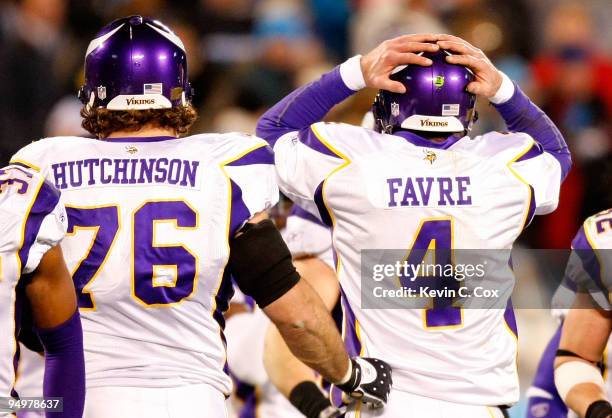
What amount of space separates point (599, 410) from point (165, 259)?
1900 mm

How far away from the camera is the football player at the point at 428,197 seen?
4551 millimetres

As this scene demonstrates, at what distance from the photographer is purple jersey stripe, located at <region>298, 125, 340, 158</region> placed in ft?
15.2

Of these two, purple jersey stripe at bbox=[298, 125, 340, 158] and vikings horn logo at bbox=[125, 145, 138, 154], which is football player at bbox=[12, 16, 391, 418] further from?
purple jersey stripe at bbox=[298, 125, 340, 158]

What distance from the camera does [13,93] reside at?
405 inches

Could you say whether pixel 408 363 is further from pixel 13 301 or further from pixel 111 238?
pixel 13 301

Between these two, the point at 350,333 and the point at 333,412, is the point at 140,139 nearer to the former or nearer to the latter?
the point at 350,333

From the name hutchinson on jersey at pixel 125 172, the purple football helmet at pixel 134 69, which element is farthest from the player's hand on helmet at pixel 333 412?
the purple football helmet at pixel 134 69

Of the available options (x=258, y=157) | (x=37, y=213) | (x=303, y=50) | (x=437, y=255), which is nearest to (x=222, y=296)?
(x=258, y=157)


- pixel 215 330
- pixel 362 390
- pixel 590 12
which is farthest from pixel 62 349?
pixel 590 12

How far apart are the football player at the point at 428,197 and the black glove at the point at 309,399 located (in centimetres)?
68

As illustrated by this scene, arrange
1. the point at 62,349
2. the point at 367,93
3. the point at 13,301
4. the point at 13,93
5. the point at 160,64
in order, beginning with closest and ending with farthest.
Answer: the point at 13,301 → the point at 62,349 → the point at 160,64 → the point at 367,93 → the point at 13,93

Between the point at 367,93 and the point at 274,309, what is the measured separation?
92.2 inches

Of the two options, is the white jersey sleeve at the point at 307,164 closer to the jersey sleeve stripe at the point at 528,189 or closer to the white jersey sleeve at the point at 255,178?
the white jersey sleeve at the point at 255,178

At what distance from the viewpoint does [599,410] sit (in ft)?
15.6
